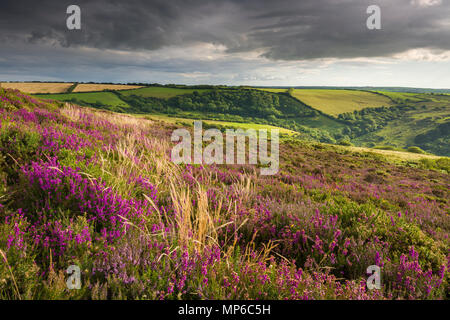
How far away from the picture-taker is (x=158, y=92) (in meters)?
145

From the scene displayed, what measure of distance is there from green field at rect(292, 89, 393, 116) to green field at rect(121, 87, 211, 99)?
9468cm

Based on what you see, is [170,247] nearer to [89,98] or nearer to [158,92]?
[89,98]

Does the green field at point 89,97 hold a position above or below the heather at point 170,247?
above

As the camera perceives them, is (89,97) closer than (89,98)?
No

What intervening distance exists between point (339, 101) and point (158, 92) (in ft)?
450

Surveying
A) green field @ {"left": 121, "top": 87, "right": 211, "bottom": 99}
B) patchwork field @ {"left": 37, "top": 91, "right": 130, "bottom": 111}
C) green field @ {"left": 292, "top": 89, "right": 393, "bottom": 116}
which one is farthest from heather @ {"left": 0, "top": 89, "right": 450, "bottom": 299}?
green field @ {"left": 292, "top": 89, "right": 393, "bottom": 116}

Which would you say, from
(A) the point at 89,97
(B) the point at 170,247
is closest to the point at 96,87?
(A) the point at 89,97

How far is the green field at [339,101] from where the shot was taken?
170875 millimetres

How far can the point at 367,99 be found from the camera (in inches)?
7525

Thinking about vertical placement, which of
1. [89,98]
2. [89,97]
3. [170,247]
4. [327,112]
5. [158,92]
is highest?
[158,92]

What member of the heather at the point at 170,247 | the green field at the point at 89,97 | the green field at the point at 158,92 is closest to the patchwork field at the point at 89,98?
the green field at the point at 89,97

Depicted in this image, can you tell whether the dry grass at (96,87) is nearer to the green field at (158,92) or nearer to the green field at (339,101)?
the green field at (158,92)

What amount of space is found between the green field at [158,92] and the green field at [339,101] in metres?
94.7

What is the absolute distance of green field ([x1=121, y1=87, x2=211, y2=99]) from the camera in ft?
422
